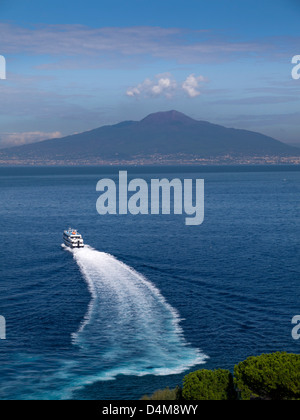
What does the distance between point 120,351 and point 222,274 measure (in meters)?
30.9

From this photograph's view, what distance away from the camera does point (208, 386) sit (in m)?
36.3

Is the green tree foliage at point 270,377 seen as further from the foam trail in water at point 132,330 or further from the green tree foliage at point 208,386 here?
the foam trail in water at point 132,330

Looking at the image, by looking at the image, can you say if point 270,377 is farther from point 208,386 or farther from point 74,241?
point 74,241

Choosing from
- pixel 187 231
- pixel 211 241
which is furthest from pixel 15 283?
pixel 187 231

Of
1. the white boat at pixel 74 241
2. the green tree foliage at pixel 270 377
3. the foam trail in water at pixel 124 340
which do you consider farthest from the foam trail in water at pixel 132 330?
the white boat at pixel 74 241

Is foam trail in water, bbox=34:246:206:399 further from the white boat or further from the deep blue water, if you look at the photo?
the white boat

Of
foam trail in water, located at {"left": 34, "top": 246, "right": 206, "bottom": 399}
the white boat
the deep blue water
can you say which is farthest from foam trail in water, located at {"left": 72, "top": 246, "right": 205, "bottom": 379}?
the white boat

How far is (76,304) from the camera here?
63.8 m

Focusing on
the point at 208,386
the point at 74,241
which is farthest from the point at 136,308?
the point at 74,241

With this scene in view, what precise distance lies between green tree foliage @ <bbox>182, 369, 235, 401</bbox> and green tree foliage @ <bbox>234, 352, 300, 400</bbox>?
0.81 m

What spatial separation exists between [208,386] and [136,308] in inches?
1036

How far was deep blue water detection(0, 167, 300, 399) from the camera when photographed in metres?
46.2
